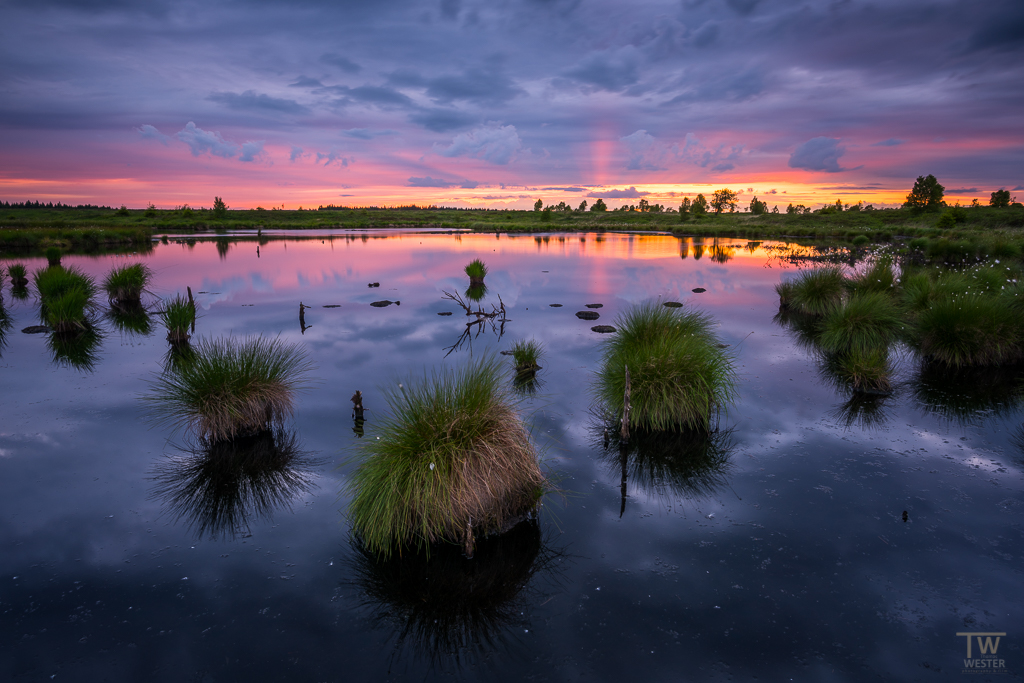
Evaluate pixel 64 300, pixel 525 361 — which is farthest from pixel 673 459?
pixel 64 300

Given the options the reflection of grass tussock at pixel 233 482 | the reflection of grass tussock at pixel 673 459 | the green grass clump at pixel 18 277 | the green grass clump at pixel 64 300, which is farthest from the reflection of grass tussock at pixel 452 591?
the green grass clump at pixel 18 277

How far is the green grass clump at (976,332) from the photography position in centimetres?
1627

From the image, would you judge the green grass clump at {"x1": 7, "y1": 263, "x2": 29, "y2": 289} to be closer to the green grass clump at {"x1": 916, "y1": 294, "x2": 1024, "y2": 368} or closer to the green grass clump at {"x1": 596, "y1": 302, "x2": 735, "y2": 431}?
the green grass clump at {"x1": 596, "y1": 302, "x2": 735, "y2": 431}

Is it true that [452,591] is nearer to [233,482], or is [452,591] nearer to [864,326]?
[233,482]

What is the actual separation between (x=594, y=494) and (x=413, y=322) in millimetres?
18128

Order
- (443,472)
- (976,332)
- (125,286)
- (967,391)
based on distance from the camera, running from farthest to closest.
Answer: (125,286) → (976,332) → (967,391) → (443,472)

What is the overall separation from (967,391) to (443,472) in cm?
1614

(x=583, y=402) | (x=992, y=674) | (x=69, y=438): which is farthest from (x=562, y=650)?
(x=69, y=438)

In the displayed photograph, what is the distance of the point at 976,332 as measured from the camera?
16.3 meters

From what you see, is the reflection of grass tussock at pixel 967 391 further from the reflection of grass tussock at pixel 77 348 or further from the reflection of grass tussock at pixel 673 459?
the reflection of grass tussock at pixel 77 348

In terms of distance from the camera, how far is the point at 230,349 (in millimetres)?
11766

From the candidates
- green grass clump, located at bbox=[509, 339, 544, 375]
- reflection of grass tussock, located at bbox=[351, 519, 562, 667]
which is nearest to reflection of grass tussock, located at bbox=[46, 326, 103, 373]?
green grass clump, located at bbox=[509, 339, 544, 375]

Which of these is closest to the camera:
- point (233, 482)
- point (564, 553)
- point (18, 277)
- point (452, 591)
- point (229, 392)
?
point (452, 591)

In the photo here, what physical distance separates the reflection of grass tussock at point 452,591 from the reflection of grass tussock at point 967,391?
479 inches
